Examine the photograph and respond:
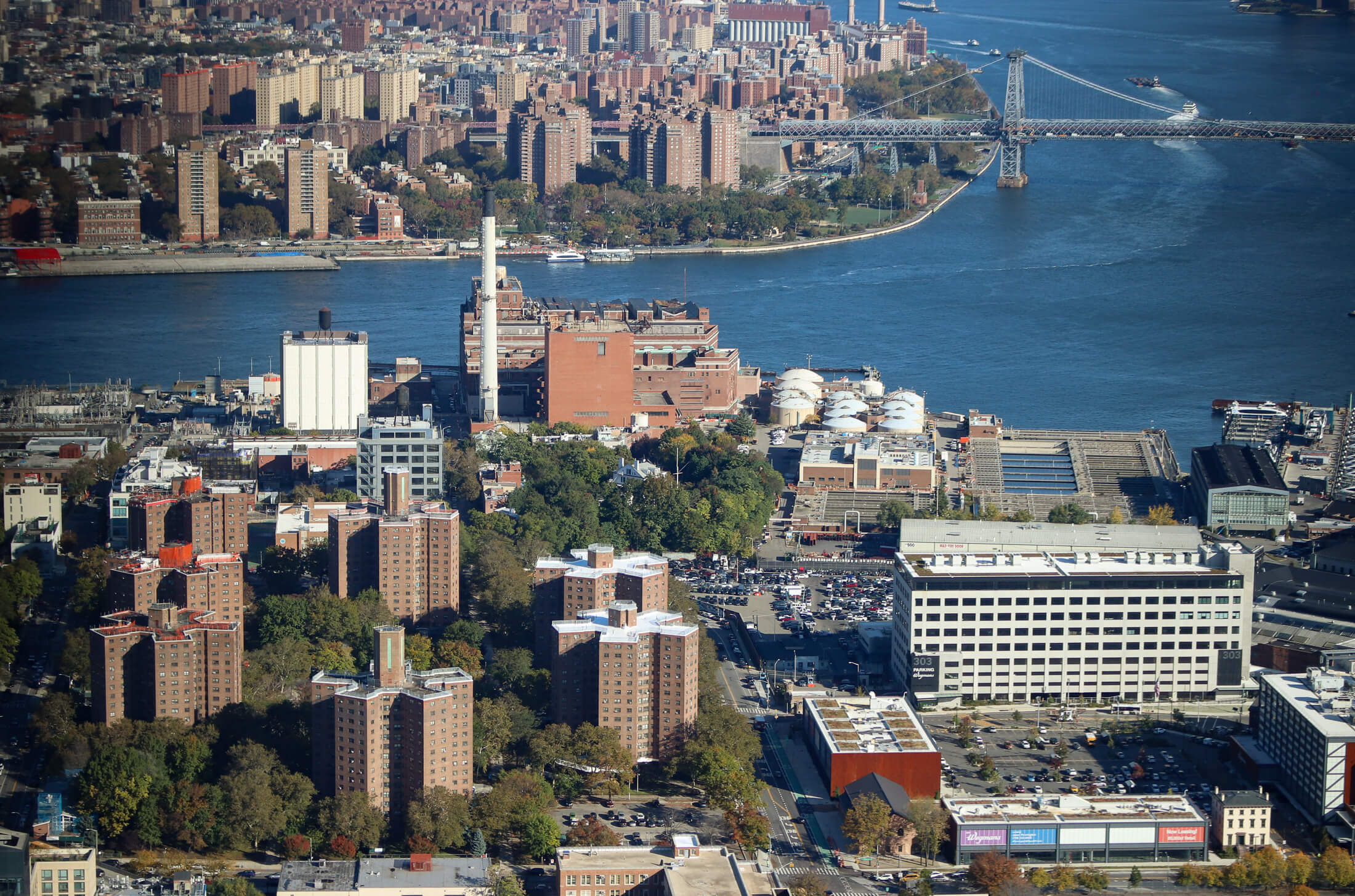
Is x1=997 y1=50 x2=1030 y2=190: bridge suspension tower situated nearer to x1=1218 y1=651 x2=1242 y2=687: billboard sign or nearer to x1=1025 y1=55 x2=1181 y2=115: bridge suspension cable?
x1=1025 y1=55 x2=1181 y2=115: bridge suspension cable

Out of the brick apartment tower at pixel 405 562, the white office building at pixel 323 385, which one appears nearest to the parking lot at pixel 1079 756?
the brick apartment tower at pixel 405 562

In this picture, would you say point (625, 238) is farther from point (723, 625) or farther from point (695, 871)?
point (695, 871)

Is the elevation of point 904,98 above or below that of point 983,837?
above

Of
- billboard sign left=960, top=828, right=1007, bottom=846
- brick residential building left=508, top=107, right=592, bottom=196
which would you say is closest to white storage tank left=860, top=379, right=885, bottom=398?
billboard sign left=960, top=828, right=1007, bottom=846

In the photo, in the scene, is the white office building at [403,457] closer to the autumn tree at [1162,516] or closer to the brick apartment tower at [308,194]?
the autumn tree at [1162,516]

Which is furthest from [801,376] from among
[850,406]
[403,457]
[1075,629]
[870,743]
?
[870,743]

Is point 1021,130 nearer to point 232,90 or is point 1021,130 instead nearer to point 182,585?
point 232,90
